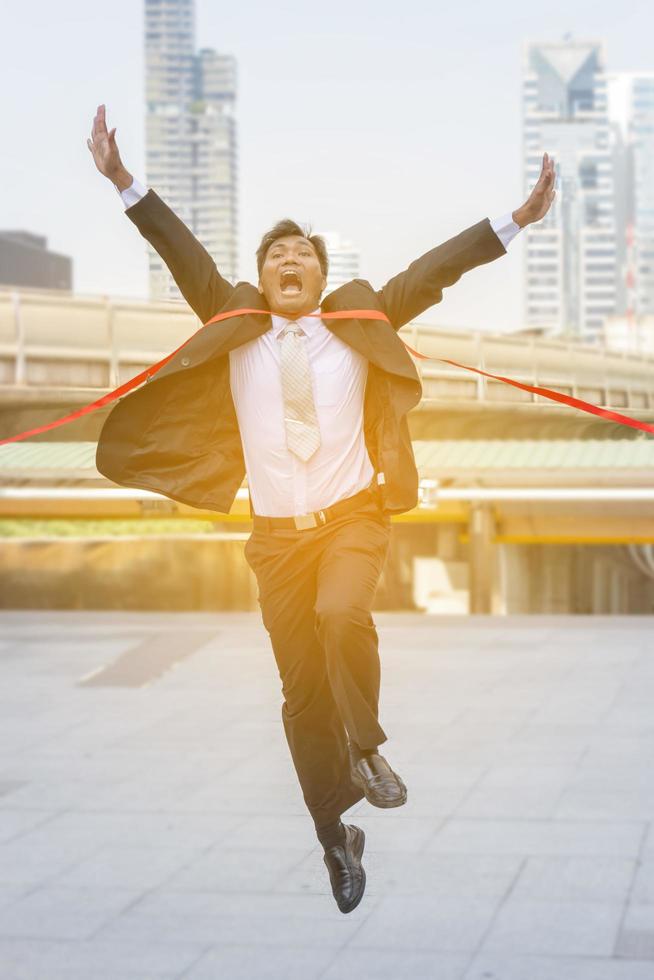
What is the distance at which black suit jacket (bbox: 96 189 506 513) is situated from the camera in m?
6.73

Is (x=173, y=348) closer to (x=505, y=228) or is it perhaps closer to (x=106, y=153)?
(x=106, y=153)

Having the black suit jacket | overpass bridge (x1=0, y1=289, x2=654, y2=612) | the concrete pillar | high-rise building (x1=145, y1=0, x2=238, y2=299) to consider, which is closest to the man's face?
the black suit jacket

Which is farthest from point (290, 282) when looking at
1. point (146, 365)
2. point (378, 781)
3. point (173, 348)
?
point (146, 365)

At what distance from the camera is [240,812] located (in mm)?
31078

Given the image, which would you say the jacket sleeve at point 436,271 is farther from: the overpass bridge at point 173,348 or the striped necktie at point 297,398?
the overpass bridge at point 173,348

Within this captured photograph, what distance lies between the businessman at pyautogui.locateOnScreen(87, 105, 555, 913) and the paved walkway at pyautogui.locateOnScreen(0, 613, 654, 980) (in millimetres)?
9214

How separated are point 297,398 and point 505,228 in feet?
3.84

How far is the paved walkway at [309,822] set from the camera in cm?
2392

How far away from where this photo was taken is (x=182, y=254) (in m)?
7.12

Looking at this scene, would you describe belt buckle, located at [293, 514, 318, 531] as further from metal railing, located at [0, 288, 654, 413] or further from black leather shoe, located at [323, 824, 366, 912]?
metal railing, located at [0, 288, 654, 413]

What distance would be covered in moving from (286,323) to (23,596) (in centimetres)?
5128

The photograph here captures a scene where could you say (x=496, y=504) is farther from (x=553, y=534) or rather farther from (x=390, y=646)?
(x=390, y=646)

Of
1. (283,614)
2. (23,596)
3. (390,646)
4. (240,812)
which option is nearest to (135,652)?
(390,646)

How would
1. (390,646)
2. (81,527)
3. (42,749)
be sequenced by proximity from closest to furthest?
(42,749) < (390,646) < (81,527)
